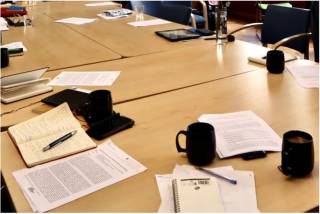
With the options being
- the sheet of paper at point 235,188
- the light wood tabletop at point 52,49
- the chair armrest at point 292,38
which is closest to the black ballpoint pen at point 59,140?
the sheet of paper at point 235,188

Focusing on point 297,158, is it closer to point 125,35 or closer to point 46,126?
point 46,126

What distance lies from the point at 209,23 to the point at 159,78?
2949 millimetres

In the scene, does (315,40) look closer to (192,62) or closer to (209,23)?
(192,62)

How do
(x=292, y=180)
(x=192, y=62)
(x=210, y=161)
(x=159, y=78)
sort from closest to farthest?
(x=292, y=180) → (x=210, y=161) → (x=159, y=78) → (x=192, y=62)

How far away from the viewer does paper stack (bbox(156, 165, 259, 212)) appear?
1027mm

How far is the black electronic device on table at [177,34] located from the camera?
8.87 feet

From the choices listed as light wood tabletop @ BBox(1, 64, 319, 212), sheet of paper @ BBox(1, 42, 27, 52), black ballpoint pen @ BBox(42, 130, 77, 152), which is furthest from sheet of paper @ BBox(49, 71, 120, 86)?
sheet of paper @ BBox(1, 42, 27, 52)

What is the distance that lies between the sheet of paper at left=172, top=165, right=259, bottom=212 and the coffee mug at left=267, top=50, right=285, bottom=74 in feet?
3.03

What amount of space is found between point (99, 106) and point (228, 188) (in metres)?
0.63

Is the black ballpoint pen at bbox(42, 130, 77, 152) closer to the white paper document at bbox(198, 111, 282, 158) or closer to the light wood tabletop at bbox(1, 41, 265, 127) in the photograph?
the light wood tabletop at bbox(1, 41, 265, 127)

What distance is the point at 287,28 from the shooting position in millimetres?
2973

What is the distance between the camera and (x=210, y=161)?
1.23 m

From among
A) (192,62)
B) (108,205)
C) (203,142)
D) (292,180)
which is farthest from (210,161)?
(192,62)

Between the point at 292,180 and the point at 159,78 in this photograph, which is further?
the point at 159,78
